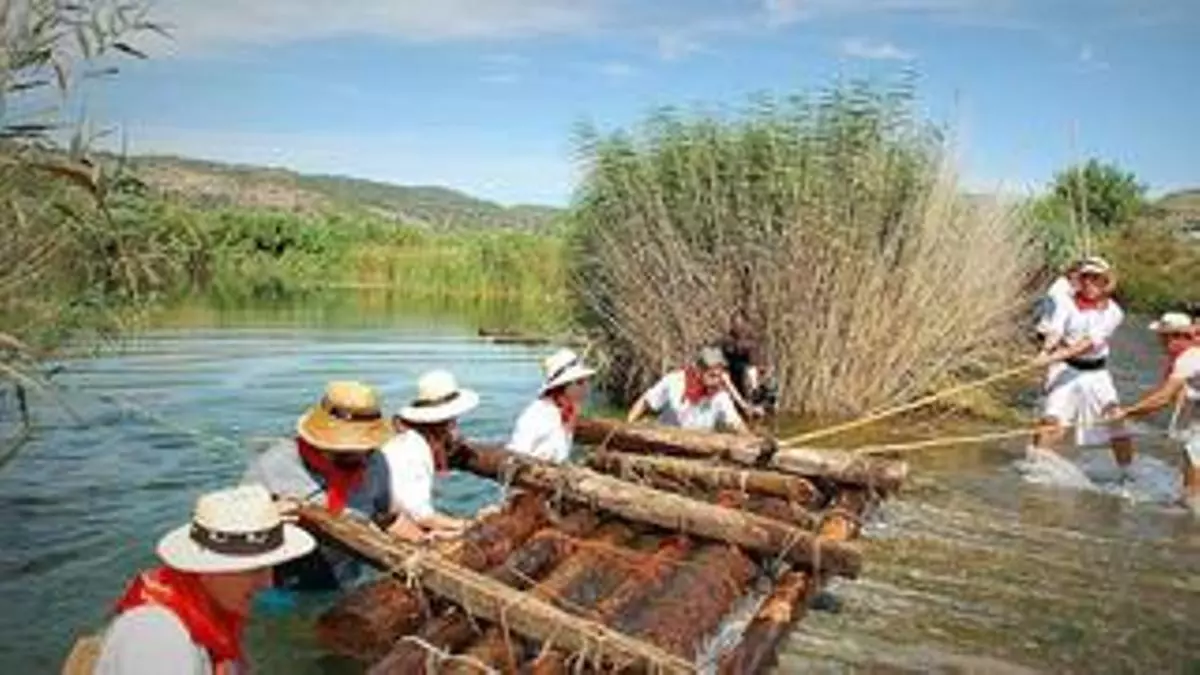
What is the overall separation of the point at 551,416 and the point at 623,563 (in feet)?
6.27

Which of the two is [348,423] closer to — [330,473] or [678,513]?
[330,473]

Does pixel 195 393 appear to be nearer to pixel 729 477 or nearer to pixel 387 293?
pixel 729 477

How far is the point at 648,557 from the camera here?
23.6 ft

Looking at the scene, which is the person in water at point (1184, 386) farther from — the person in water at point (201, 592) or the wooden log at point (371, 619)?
the person in water at point (201, 592)

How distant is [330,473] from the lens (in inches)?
270

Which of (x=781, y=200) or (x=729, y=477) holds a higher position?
(x=781, y=200)

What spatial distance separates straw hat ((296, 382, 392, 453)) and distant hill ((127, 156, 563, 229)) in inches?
4181

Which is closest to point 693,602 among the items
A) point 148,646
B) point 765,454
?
point 765,454

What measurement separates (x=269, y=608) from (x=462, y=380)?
522 inches

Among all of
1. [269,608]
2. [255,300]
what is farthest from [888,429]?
[255,300]

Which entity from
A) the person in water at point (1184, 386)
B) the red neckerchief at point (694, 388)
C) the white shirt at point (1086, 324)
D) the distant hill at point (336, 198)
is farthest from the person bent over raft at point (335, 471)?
the distant hill at point (336, 198)

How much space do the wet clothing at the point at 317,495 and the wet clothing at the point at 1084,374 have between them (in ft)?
22.8

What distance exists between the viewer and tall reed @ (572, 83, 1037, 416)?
14.9 m

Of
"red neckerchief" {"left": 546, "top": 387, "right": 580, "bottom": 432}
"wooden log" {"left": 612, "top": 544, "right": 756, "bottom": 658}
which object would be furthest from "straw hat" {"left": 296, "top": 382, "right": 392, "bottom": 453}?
"red neckerchief" {"left": 546, "top": 387, "right": 580, "bottom": 432}
